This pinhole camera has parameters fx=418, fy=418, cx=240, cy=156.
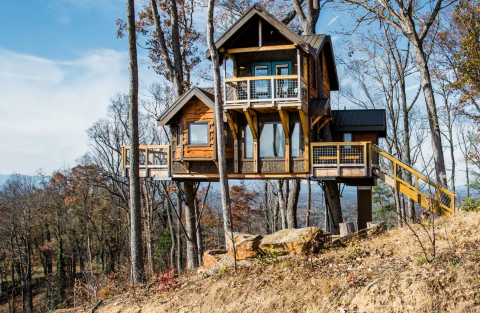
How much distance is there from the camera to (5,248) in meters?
38.3

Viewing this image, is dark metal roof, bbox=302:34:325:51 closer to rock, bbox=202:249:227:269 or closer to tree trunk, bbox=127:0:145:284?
tree trunk, bbox=127:0:145:284

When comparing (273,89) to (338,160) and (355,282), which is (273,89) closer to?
(338,160)

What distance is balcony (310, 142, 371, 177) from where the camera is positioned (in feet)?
50.3

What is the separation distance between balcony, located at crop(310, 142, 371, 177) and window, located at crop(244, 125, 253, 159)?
2.32 metres

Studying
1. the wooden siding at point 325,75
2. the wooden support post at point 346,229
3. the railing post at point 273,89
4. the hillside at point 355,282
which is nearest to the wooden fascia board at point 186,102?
the railing post at point 273,89

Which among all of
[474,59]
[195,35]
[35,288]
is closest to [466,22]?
[474,59]

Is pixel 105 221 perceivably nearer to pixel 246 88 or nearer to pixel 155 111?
pixel 155 111

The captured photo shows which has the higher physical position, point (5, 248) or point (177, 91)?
point (177, 91)

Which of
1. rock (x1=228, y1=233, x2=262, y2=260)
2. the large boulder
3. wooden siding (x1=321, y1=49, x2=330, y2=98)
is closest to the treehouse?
wooden siding (x1=321, y1=49, x2=330, y2=98)

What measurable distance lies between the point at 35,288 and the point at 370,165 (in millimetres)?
39806

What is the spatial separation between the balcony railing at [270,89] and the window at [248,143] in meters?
1.39

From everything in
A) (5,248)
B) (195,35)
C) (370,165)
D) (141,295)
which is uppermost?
(195,35)

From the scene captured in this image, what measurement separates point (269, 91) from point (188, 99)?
10.8 ft

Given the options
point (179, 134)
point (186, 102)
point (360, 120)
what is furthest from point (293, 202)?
Answer: point (186, 102)
